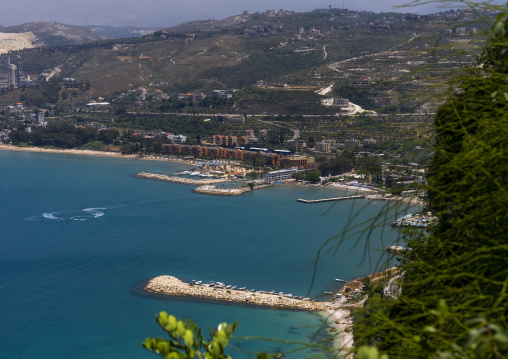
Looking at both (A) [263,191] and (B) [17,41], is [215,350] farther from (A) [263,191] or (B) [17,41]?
(B) [17,41]

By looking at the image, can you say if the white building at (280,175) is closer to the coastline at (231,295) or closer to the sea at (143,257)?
the sea at (143,257)

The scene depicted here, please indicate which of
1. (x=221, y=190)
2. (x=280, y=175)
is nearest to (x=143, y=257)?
(x=221, y=190)

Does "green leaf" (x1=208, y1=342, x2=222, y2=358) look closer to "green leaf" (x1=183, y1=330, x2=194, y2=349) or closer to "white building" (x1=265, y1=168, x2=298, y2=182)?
"green leaf" (x1=183, y1=330, x2=194, y2=349)

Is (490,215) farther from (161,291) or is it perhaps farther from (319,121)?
(319,121)

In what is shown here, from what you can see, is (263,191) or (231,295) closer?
(231,295)

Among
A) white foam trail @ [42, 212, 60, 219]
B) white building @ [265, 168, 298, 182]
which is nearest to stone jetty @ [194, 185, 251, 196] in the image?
white building @ [265, 168, 298, 182]

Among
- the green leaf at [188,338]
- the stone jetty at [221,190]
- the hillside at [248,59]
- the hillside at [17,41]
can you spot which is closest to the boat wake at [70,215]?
the stone jetty at [221,190]
